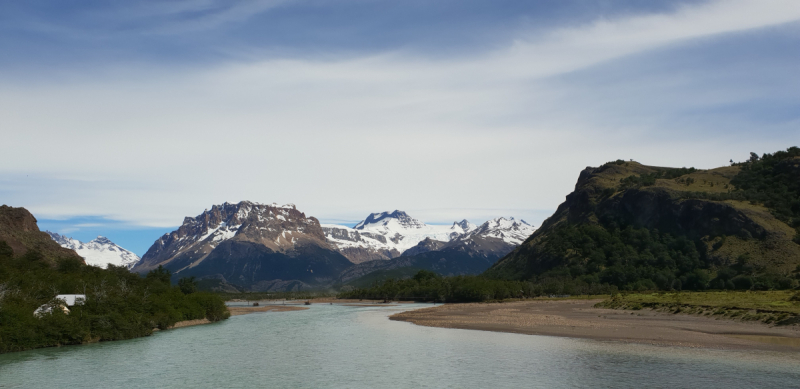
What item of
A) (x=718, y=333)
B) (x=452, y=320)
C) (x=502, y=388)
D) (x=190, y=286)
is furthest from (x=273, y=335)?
(x=190, y=286)

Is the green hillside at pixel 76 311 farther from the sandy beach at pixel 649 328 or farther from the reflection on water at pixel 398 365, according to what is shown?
the sandy beach at pixel 649 328

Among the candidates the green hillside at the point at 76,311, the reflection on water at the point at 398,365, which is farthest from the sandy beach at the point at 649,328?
the green hillside at the point at 76,311

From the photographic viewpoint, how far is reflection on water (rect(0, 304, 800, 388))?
5444 cm

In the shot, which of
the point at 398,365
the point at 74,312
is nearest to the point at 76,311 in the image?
the point at 74,312

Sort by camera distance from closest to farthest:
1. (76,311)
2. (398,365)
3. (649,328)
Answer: (398,365) < (76,311) < (649,328)

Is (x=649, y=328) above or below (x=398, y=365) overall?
below

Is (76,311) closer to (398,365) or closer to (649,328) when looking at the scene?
(398,365)

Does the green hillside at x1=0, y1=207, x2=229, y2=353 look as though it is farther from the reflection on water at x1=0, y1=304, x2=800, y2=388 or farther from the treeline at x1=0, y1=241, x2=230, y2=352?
the reflection on water at x1=0, y1=304, x2=800, y2=388

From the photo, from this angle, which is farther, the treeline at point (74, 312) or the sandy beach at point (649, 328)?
the treeline at point (74, 312)

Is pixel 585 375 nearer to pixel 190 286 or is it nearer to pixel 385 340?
pixel 385 340

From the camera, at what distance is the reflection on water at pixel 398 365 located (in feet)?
179

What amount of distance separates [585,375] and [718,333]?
4220 centimetres

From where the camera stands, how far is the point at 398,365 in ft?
216

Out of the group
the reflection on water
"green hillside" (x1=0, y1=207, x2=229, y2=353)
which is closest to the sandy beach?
the reflection on water
